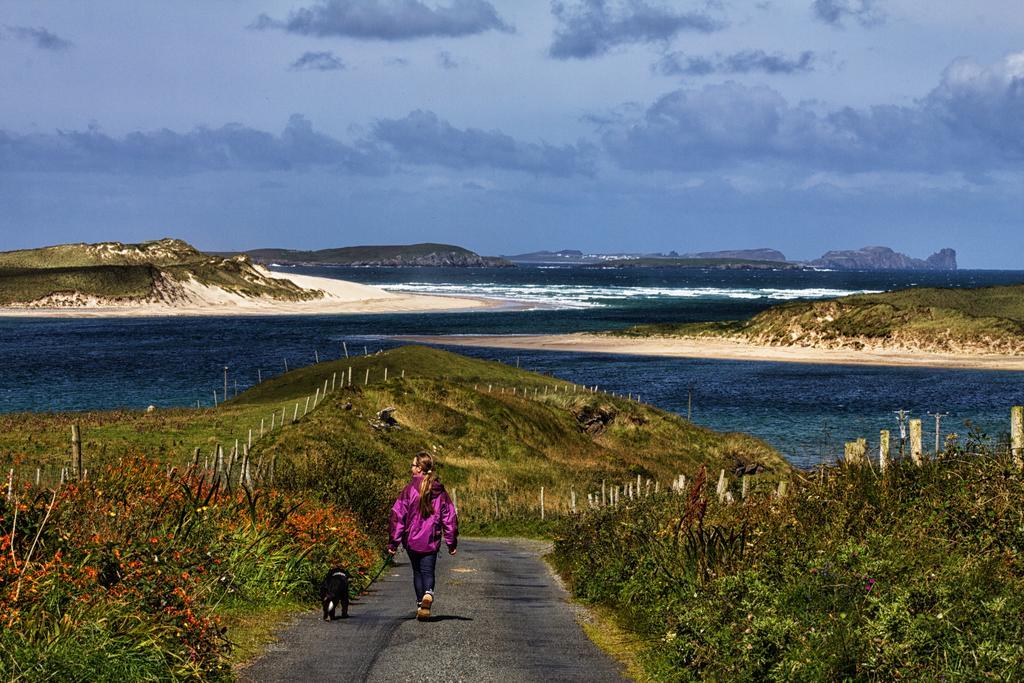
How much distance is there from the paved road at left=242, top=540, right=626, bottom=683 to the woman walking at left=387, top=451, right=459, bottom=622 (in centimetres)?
67

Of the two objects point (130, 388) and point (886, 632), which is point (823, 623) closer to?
point (886, 632)

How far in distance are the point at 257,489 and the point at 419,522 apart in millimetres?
5421

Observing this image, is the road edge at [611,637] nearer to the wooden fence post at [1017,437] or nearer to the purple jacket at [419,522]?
the purple jacket at [419,522]

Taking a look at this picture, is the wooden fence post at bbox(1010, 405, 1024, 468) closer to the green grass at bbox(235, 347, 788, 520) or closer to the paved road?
the paved road

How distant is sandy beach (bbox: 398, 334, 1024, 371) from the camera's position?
126375mm

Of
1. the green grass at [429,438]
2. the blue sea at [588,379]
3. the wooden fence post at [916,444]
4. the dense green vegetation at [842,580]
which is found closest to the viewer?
the dense green vegetation at [842,580]

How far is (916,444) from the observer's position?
1931 centimetres

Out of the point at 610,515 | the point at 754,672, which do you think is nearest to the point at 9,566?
the point at 754,672

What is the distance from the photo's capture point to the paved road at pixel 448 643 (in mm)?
13047

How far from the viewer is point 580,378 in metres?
105

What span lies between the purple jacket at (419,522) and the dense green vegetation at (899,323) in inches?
4917

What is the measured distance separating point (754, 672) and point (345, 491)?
53.6 ft

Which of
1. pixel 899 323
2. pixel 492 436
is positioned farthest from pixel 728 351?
pixel 492 436

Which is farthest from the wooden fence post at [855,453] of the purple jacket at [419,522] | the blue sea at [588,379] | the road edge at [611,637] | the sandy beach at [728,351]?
the sandy beach at [728,351]
